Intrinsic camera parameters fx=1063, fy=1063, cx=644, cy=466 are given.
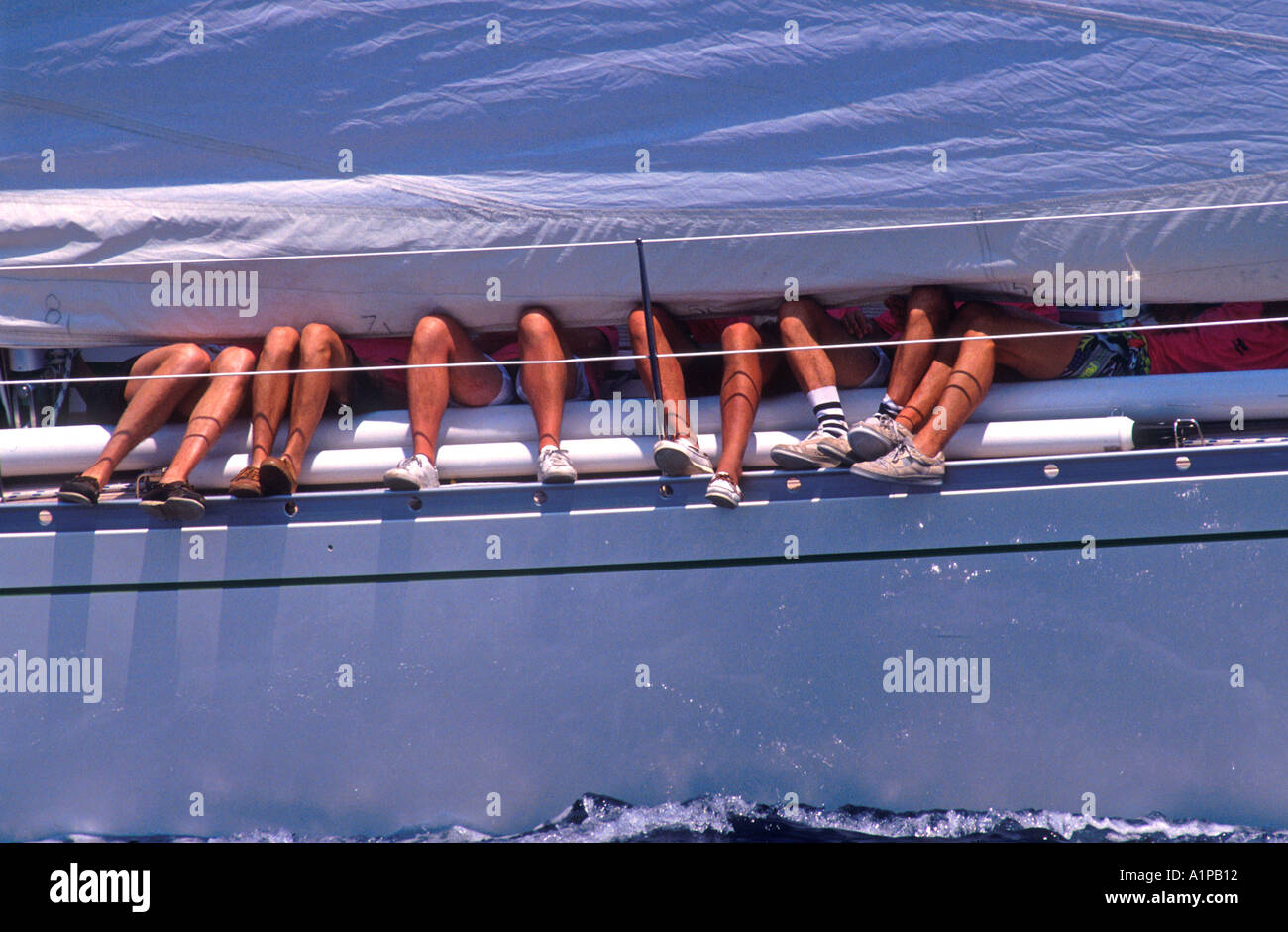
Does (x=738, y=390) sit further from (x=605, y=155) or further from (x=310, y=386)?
(x=310, y=386)

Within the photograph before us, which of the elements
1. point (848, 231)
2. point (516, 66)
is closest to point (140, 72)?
point (516, 66)

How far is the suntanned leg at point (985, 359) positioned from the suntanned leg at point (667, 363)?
61cm

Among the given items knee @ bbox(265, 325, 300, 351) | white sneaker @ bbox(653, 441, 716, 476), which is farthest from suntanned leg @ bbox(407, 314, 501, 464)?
white sneaker @ bbox(653, 441, 716, 476)

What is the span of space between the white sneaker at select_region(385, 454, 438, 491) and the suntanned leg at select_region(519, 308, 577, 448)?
0.30 meters

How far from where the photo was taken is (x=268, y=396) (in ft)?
9.42

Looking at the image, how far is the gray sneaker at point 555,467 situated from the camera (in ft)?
8.85

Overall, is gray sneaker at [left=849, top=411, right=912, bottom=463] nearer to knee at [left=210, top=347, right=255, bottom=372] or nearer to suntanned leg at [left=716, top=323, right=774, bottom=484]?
suntanned leg at [left=716, top=323, right=774, bottom=484]

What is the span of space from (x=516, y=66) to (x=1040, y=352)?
5.26ft

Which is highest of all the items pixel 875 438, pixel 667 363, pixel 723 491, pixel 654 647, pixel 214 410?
pixel 667 363

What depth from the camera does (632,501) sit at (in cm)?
278

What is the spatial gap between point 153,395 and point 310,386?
0.44m

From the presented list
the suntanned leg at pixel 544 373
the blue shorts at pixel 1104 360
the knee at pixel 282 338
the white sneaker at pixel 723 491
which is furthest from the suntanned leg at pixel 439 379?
the blue shorts at pixel 1104 360

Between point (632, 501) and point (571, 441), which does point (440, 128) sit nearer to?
point (571, 441)

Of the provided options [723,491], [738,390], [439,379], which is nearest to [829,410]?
[738,390]
